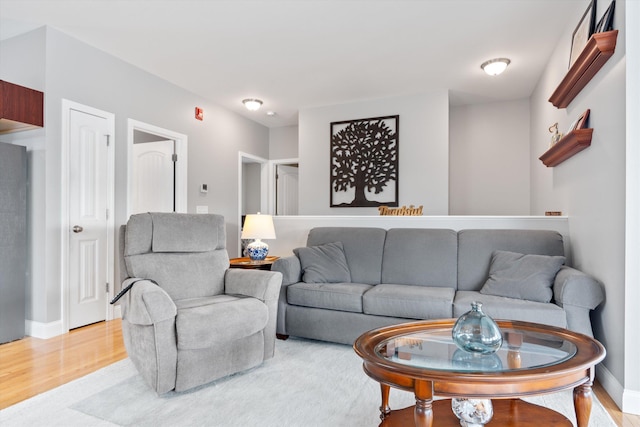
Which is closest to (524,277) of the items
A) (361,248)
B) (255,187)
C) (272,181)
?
(361,248)

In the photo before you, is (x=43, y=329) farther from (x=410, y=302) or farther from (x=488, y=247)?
(x=488, y=247)

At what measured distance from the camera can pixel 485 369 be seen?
4.11 ft

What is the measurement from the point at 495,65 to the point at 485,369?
3532mm

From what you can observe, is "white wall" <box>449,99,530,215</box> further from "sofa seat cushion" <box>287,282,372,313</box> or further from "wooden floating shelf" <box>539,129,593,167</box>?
"sofa seat cushion" <box>287,282,372,313</box>

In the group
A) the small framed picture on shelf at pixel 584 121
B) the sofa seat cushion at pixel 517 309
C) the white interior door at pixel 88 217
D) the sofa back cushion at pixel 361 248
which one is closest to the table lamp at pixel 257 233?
the sofa back cushion at pixel 361 248

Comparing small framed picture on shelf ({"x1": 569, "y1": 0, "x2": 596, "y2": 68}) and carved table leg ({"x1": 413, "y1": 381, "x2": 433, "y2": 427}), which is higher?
small framed picture on shelf ({"x1": 569, "y1": 0, "x2": 596, "y2": 68})

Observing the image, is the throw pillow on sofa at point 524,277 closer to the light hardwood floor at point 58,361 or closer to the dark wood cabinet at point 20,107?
the light hardwood floor at point 58,361

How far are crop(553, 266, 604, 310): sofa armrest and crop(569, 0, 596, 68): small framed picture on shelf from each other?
60.9 inches

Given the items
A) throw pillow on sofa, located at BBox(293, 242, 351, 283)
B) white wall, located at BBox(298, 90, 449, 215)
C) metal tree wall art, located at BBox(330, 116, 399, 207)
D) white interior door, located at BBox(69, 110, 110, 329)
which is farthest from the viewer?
metal tree wall art, located at BBox(330, 116, 399, 207)

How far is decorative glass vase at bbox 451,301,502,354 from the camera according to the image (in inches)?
55.9

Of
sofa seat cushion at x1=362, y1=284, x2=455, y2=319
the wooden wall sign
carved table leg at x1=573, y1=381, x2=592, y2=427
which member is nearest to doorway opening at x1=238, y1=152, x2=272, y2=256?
the wooden wall sign

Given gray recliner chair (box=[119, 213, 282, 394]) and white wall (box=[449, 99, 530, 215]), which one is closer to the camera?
gray recliner chair (box=[119, 213, 282, 394])

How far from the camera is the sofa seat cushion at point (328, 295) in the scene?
9.53 feet

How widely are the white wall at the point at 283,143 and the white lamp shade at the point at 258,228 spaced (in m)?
2.59
